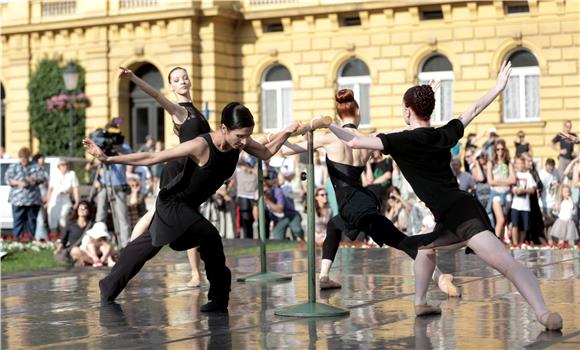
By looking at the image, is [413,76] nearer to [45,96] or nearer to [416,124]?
[45,96]

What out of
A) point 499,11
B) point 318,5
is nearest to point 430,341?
point 499,11

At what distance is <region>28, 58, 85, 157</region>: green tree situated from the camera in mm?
43969

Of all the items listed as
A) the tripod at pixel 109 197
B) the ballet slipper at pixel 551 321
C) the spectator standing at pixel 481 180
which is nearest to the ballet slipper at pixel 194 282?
the ballet slipper at pixel 551 321

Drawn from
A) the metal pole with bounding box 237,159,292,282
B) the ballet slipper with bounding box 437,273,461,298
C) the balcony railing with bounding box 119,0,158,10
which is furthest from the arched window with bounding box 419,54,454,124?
the ballet slipper with bounding box 437,273,461,298

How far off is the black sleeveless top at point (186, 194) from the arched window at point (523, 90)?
92.4ft

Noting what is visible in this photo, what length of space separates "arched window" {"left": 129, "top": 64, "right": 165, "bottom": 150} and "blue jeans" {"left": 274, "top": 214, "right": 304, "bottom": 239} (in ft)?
65.6

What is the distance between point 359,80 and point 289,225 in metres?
17.5

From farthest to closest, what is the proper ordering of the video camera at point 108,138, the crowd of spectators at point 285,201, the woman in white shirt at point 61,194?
the woman in white shirt at point 61,194, the crowd of spectators at point 285,201, the video camera at point 108,138

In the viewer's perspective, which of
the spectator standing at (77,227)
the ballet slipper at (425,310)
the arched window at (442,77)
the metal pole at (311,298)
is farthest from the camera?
the arched window at (442,77)

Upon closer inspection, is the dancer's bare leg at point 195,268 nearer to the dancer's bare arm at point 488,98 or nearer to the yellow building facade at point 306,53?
the dancer's bare arm at point 488,98

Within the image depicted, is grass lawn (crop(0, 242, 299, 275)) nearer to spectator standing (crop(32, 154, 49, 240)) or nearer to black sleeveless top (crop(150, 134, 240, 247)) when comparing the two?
spectator standing (crop(32, 154, 49, 240))

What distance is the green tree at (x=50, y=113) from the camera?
144 feet

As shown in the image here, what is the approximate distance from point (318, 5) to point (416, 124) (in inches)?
1232

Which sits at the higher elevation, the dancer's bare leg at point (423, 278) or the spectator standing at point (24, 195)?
the spectator standing at point (24, 195)
